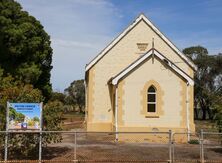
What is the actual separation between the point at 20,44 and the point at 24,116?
77.3 feet

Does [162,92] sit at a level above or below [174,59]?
below

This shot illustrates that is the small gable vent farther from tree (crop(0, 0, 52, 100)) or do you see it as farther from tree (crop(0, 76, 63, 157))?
tree (crop(0, 76, 63, 157))

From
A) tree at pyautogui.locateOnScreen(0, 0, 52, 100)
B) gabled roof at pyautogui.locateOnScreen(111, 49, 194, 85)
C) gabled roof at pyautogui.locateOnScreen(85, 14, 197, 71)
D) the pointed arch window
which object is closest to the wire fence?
the pointed arch window

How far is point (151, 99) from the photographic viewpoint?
93.0ft

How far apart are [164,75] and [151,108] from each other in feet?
7.30

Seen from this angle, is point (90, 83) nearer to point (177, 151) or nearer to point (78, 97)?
point (177, 151)

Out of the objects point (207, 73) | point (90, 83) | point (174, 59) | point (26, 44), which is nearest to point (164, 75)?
point (174, 59)

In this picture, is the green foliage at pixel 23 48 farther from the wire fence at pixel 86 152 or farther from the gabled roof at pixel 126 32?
the wire fence at pixel 86 152

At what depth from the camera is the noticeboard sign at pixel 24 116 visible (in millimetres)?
17375

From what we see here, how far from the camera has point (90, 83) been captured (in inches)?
1254

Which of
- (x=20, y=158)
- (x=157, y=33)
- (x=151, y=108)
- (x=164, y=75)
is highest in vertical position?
(x=157, y=33)

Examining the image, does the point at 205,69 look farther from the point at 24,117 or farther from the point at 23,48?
the point at 24,117

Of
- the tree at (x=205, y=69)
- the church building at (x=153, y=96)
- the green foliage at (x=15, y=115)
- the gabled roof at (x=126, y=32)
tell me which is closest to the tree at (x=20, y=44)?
the gabled roof at (x=126, y=32)

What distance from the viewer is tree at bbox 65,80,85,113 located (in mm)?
125619
